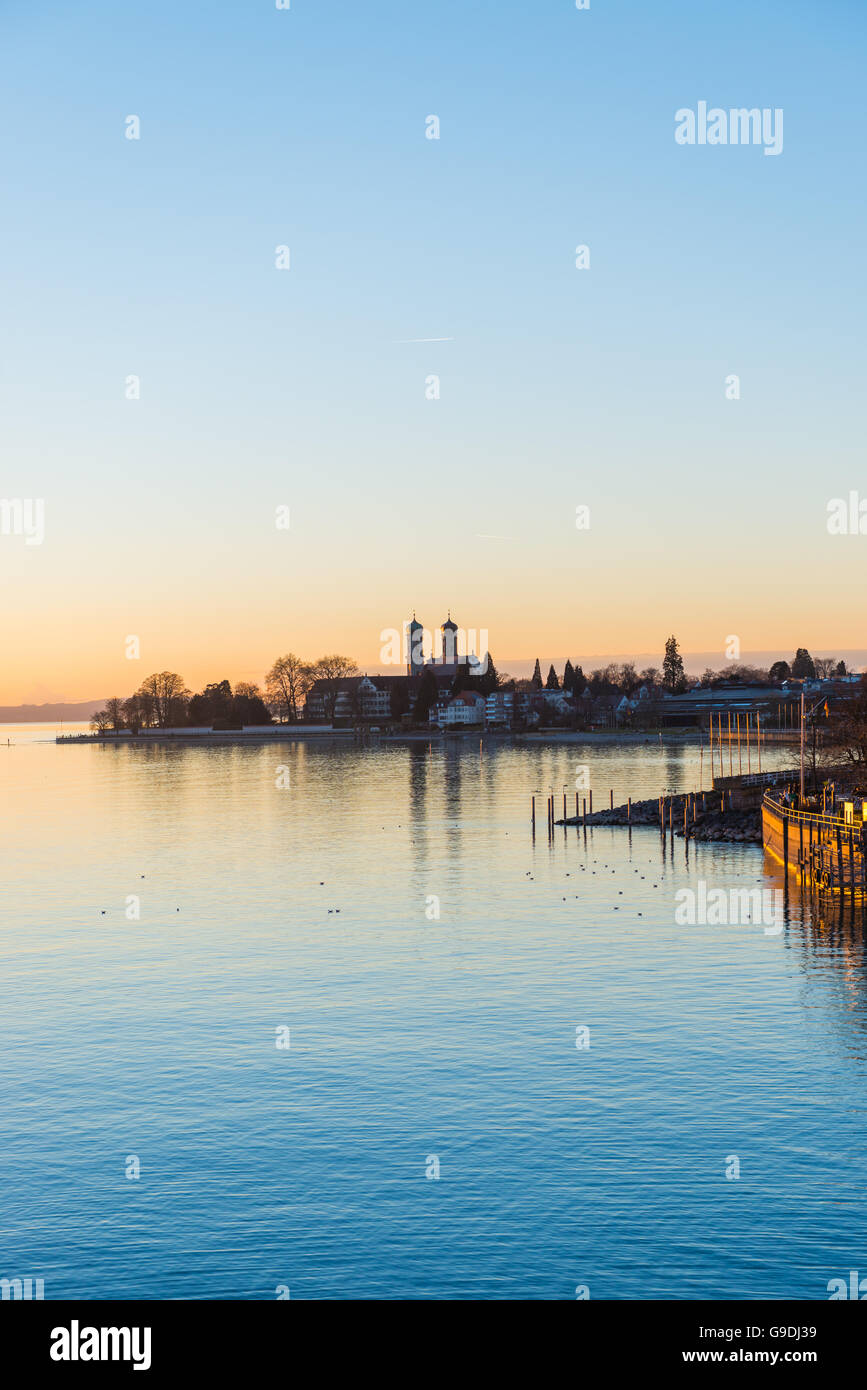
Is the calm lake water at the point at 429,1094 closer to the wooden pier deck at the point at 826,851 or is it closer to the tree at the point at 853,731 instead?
the wooden pier deck at the point at 826,851

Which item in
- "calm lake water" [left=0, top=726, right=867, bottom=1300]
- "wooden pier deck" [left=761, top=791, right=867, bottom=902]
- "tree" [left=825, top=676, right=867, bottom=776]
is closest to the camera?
"calm lake water" [left=0, top=726, right=867, bottom=1300]

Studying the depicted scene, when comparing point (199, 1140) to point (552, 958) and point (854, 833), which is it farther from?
point (854, 833)

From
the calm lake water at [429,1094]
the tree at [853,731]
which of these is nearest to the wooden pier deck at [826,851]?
the calm lake water at [429,1094]

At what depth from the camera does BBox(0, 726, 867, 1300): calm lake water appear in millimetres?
24000

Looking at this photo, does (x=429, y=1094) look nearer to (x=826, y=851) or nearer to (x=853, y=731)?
(x=826, y=851)

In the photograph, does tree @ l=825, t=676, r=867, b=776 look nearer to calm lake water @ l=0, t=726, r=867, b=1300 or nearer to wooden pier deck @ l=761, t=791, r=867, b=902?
wooden pier deck @ l=761, t=791, r=867, b=902

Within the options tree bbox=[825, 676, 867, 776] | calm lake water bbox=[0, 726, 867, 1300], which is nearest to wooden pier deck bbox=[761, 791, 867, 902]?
calm lake water bbox=[0, 726, 867, 1300]

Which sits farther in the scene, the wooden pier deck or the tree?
the tree

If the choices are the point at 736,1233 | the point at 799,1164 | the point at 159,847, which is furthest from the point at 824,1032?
the point at 159,847

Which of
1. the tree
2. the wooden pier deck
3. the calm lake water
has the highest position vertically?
the tree

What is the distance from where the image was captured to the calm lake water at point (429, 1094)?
24.0 m
